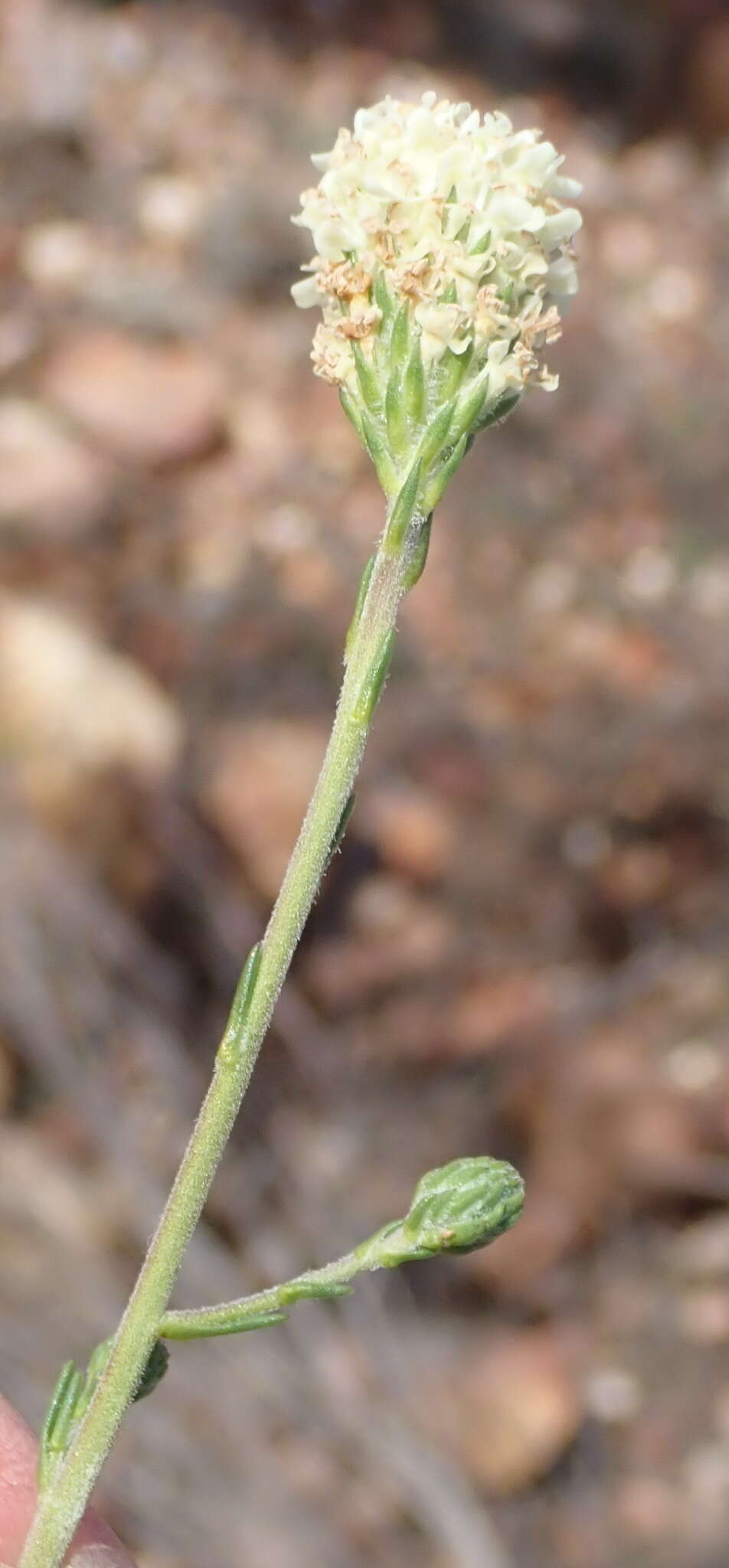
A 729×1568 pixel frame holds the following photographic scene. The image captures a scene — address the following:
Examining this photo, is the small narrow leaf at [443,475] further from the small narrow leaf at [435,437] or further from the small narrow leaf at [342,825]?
the small narrow leaf at [342,825]

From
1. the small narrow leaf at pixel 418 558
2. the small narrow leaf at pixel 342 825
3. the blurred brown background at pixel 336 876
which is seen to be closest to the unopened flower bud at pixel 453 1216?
the small narrow leaf at pixel 342 825

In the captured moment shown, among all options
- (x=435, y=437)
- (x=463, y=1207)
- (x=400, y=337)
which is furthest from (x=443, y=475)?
(x=463, y=1207)

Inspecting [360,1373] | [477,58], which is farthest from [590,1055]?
[477,58]

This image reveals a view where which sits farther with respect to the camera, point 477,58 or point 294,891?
point 477,58

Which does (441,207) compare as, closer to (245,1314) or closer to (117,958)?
(245,1314)

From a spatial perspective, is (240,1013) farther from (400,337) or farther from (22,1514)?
(22,1514)

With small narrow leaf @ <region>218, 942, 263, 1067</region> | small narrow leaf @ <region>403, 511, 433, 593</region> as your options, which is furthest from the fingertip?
small narrow leaf @ <region>403, 511, 433, 593</region>

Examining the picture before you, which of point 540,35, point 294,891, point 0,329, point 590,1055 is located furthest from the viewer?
point 540,35
